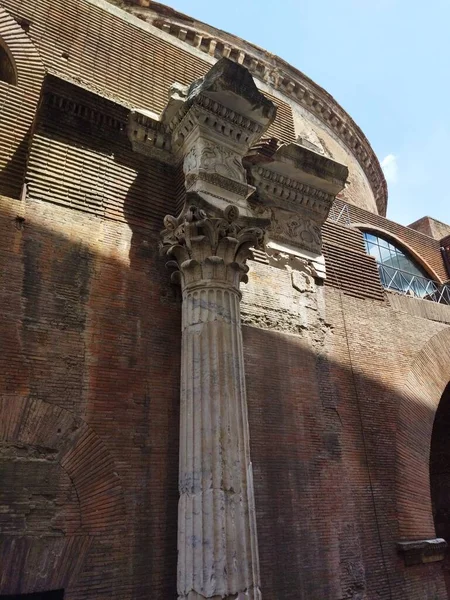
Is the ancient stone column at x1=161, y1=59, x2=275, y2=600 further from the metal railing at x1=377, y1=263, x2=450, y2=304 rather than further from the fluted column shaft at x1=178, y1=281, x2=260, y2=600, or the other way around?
the metal railing at x1=377, y1=263, x2=450, y2=304

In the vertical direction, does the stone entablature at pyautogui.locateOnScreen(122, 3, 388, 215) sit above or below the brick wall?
above

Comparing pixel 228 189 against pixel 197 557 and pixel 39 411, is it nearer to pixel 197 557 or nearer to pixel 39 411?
pixel 39 411

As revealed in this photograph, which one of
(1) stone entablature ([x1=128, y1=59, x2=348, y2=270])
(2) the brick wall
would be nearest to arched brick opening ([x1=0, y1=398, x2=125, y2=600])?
(2) the brick wall

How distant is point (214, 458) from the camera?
387 centimetres

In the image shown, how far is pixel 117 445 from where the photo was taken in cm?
407

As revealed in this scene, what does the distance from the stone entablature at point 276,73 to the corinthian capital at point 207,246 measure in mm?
6108

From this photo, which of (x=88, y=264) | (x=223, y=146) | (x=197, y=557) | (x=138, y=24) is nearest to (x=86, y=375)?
(x=88, y=264)

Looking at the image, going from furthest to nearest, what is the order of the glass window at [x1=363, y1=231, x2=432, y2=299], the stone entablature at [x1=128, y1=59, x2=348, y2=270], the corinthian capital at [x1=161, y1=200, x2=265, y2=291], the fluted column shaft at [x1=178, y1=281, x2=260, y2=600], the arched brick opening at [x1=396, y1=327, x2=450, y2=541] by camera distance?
the glass window at [x1=363, y1=231, x2=432, y2=299], the arched brick opening at [x1=396, y1=327, x2=450, y2=541], the stone entablature at [x1=128, y1=59, x2=348, y2=270], the corinthian capital at [x1=161, y1=200, x2=265, y2=291], the fluted column shaft at [x1=178, y1=281, x2=260, y2=600]

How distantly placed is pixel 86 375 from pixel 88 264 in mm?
1128

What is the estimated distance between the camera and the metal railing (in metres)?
9.12

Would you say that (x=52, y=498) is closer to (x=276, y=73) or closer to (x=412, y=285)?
(x=412, y=285)

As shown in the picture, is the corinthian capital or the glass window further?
the glass window

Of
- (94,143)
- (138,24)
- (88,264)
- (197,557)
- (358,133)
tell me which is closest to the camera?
(197,557)

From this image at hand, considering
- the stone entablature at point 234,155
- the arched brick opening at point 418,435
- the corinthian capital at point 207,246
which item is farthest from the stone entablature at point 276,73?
the arched brick opening at point 418,435
